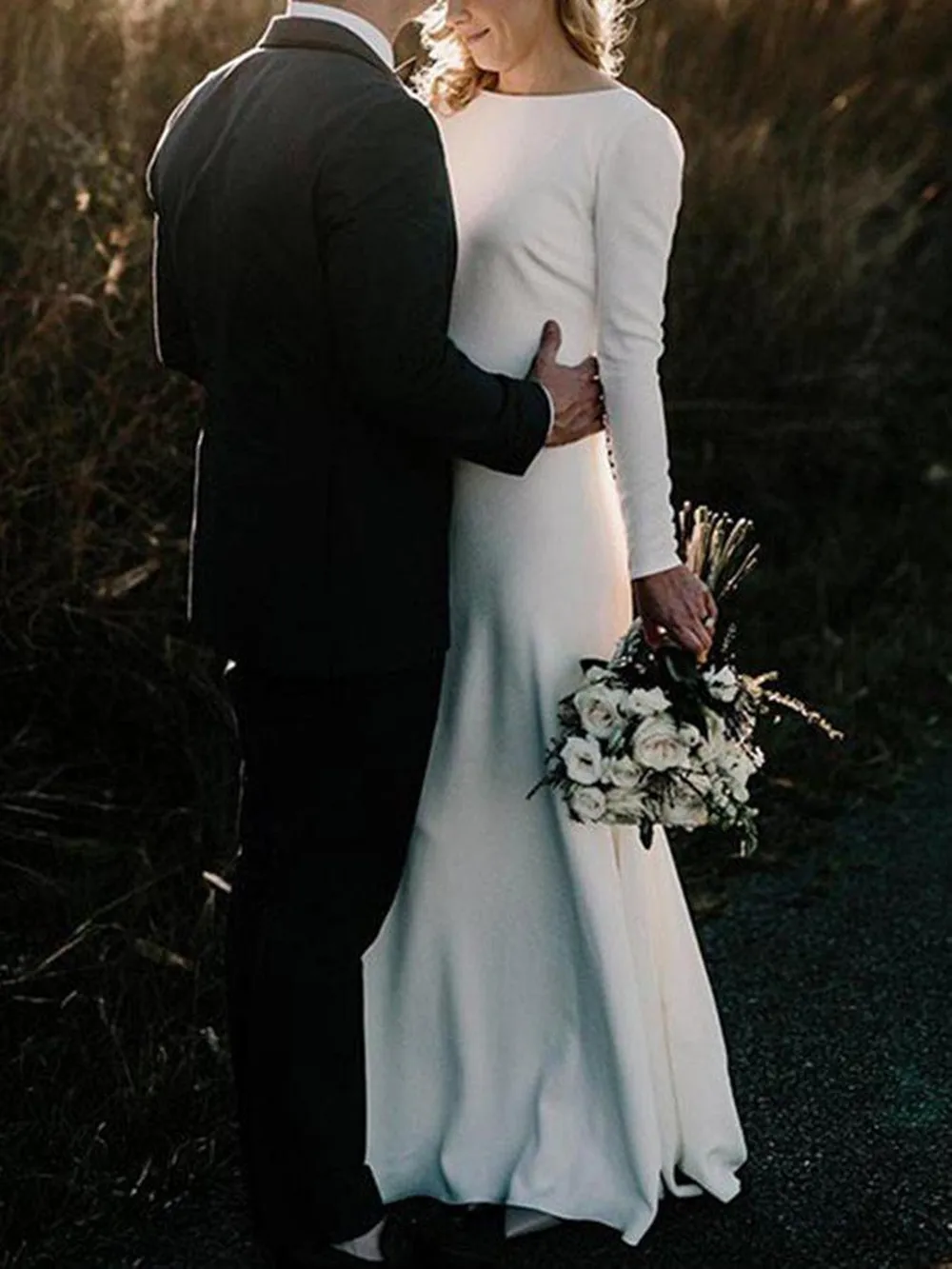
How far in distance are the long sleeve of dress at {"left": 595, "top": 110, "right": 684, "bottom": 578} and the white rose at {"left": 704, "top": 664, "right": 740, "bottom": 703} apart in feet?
0.66

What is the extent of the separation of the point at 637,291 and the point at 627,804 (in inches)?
28.4

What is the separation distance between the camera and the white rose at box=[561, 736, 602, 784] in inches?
144

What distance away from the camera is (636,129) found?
11.8 ft

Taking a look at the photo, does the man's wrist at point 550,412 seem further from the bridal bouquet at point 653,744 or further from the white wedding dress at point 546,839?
the bridal bouquet at point 653,744

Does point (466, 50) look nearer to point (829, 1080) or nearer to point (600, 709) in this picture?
point (600, 709)

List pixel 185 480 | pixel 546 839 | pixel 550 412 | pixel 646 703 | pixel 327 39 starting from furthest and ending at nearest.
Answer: pixel 185 480 < pixel 546 839 < pixel 646 703 < pixel 550 412 < pixel 327 39

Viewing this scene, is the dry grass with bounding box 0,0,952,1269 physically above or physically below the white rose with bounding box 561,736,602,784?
below

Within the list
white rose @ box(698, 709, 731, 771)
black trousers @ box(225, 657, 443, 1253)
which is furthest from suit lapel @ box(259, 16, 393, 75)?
white rose @ box(698, 709, 731, 771)

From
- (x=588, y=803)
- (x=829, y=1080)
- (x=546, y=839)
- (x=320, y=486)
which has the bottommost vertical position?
(x=829, y=1080)

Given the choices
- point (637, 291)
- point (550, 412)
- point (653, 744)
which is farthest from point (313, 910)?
point (637, 291)

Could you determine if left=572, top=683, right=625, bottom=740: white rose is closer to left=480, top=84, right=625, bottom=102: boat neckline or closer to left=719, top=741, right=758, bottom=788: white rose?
left=719, top=741, right=758, bottom=788: white rose

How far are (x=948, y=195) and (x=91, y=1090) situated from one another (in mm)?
5187

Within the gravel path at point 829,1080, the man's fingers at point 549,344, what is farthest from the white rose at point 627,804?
the gravel path at point 829,1080

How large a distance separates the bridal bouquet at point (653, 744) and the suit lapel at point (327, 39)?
905mm
